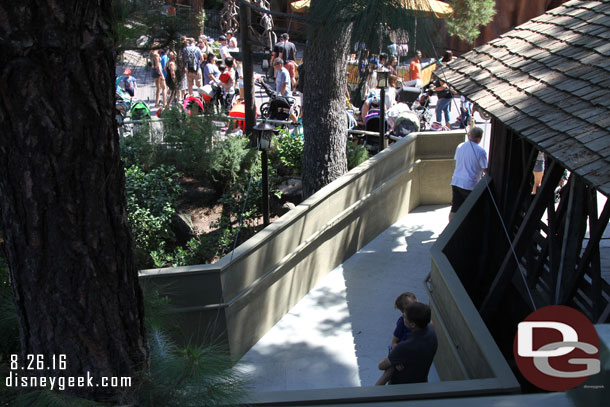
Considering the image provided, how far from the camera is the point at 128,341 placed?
2.69 meters

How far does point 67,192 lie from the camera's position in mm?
2342

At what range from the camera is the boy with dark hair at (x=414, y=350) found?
15.4ft

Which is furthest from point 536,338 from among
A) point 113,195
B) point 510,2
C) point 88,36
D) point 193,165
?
point 510,2

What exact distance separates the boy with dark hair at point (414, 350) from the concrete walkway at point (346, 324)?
3.90 feet

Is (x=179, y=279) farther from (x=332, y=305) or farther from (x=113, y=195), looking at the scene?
(x=113, y=195)

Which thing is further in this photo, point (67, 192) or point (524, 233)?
point (524, 233)

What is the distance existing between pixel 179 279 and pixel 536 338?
3.36 m

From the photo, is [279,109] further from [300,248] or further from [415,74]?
[300,248]

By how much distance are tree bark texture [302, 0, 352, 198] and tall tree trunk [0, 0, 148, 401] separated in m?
6.57

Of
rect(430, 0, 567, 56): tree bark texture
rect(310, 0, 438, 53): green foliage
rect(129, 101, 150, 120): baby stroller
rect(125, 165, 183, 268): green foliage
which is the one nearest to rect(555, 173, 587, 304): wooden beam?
rect(310, 0, 438, 53): green foliage

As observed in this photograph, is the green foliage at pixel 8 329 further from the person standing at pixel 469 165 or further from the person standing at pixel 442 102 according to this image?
the person standing at pixel 442 102

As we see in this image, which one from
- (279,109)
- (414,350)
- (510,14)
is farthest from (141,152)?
(510,14)

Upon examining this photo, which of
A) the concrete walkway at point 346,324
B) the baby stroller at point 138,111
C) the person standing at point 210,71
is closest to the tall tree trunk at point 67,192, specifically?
the concrete walkway at point 346,324

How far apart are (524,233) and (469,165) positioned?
7.13 feet
